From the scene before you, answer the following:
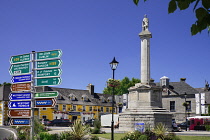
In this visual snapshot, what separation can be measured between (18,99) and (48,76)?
2506mm

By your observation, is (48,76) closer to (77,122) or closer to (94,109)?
(77,122)

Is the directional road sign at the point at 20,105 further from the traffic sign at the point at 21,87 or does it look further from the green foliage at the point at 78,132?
the green foliage at the point at 78,132

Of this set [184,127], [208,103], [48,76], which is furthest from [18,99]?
[208,103]

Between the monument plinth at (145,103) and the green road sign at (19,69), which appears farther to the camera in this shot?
the monument plinth at (145,103)

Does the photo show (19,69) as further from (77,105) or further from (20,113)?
(77,105)

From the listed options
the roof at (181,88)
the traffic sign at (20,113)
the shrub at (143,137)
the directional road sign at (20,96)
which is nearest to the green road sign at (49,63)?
the directional road sign at (20,96)

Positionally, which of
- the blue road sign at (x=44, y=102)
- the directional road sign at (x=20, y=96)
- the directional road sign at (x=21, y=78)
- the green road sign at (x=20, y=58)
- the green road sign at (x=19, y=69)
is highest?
the green road sign at (x=20, y=58)

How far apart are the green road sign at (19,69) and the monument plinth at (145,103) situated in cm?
1721

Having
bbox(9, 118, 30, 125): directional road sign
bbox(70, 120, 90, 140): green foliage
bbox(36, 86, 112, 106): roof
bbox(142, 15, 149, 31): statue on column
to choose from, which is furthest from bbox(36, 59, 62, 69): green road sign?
bbox(36, 86, 112, 106): roof

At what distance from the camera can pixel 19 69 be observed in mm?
15000

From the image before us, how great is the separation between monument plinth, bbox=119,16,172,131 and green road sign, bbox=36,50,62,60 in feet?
57.2

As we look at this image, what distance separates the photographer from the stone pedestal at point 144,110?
2938 cm

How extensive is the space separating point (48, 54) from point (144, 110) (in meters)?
17.9

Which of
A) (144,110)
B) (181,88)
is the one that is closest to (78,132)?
(144,110)
